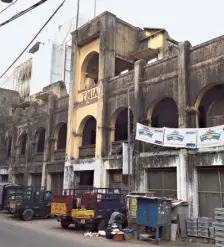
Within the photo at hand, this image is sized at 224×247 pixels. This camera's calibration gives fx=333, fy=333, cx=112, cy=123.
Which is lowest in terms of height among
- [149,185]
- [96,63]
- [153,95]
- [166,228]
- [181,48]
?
[166,228]

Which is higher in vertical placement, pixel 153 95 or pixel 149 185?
pixel 153 95

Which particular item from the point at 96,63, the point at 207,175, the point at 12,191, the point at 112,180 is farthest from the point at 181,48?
the point at 12,191

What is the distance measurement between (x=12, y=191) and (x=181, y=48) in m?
13.8

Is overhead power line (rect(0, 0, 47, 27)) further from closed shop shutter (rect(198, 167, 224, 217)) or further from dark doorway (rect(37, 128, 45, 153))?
dark doorway (rect(37, 128, 45, 153))

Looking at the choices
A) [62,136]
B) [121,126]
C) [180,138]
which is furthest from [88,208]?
[62,136]

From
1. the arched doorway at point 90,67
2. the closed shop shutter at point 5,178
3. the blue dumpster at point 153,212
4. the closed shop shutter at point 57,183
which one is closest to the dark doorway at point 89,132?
the arched doorway at point 90,67

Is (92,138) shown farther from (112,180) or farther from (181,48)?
(181,48)

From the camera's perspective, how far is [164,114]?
68.5 ft

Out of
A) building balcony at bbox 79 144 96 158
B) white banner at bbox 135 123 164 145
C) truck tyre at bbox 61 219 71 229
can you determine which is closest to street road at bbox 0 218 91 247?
truck tyre at bbox 61 219 71 229

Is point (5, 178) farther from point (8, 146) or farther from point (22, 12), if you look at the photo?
point (22, 12)

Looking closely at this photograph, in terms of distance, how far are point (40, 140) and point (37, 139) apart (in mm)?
435

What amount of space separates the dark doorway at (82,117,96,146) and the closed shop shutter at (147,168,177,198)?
24.8 feet

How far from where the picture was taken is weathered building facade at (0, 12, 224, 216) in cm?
1628

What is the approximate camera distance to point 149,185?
18312mm
